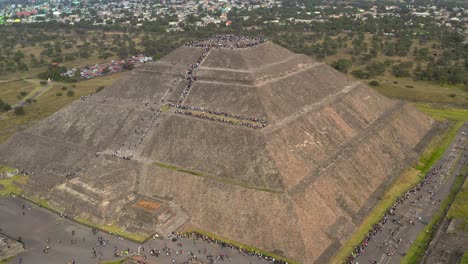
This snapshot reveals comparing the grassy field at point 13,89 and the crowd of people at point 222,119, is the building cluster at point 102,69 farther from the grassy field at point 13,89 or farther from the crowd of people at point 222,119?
the crowd of people at point 222,119

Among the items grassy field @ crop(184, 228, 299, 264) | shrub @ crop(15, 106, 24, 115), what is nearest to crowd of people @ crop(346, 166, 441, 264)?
grassy field @ crop(184, 228, 299, 264)

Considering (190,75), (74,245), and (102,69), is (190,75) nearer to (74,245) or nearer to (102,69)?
(74,245)

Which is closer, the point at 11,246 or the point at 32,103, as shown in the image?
the point at 11,246

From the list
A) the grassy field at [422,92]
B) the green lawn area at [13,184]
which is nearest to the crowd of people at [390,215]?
the grassy field at [422,92]

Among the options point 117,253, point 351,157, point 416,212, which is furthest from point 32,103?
point 416,212

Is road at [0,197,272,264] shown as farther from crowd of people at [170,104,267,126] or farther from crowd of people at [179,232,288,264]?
crowd of people at [170,104,267,126]

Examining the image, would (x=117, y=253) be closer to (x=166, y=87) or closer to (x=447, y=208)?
(x=166, y=87)

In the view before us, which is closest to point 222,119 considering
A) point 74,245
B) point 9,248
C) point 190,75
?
point 190,75
